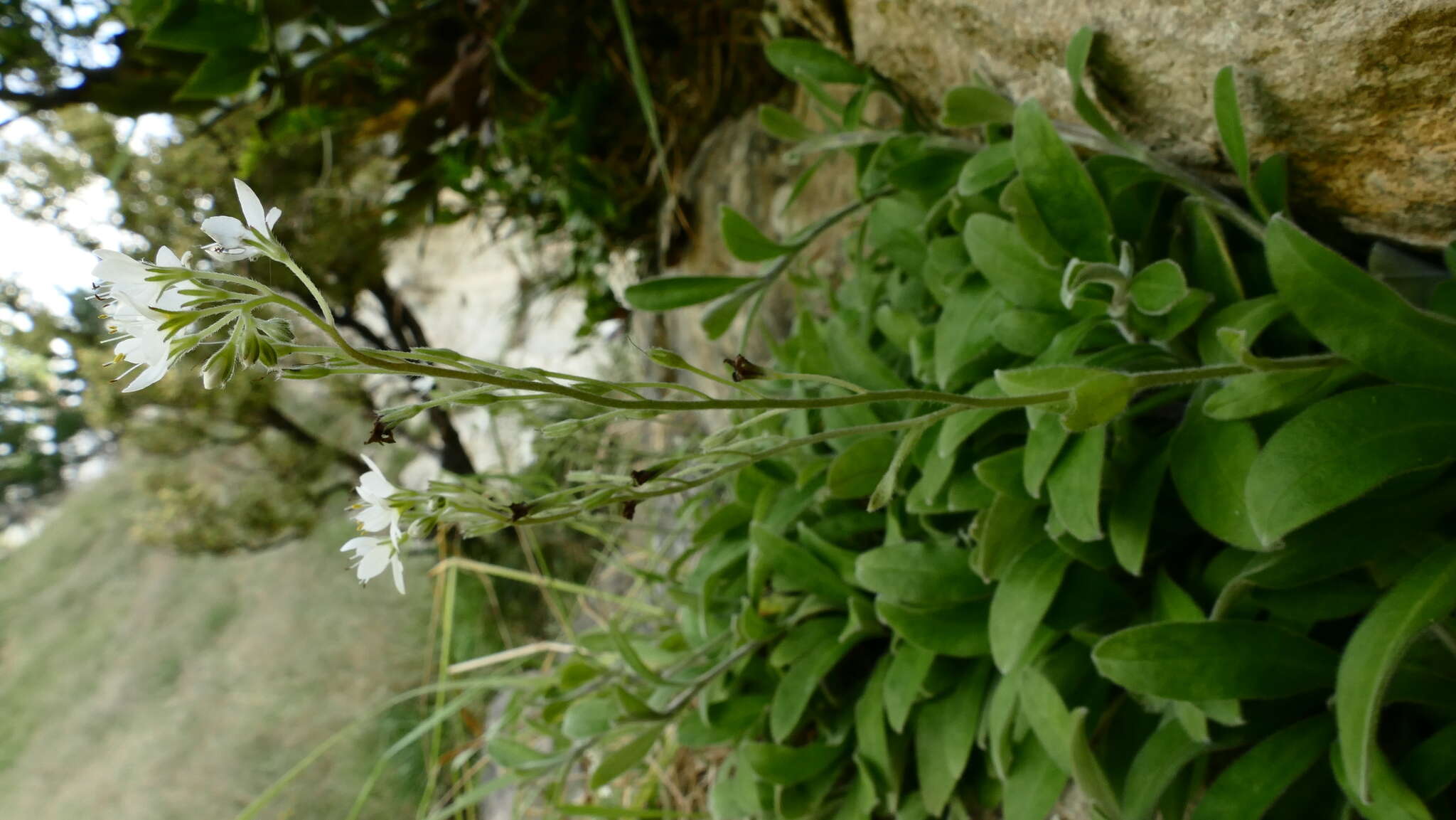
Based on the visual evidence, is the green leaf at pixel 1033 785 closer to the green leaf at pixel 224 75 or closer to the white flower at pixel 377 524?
the white flower at pixel 377 524

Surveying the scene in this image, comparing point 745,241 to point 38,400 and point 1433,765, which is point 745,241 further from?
point 38,400

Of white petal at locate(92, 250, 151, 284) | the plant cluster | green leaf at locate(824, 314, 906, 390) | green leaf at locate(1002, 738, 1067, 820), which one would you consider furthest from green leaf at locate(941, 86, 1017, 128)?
white petal at locate(92, 250, 151, 284)

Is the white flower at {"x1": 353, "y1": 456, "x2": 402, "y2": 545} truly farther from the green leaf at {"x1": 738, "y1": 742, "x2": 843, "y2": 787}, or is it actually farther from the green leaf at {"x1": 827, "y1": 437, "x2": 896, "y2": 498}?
the green leaf at {"x1": 738, "y1": 742, "x2": 843, "y2": 787}

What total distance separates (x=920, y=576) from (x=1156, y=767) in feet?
0.68

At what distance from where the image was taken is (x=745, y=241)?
90 cm

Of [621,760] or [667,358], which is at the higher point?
[667,358]

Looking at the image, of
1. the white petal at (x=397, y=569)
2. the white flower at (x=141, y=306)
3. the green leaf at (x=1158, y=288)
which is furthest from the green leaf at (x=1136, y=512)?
the white flower at (x=141, y=306)

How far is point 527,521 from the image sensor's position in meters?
0.38

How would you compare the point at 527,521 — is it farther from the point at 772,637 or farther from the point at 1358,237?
the point at 1358,237

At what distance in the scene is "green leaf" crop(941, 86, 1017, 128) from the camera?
75 cm

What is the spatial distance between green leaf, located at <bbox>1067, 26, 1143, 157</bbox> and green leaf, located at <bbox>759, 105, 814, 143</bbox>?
0.34 meters

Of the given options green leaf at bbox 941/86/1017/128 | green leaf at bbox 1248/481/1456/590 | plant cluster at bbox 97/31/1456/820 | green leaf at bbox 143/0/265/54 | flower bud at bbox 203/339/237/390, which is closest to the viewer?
flower bud at bbox 203/339/237/390

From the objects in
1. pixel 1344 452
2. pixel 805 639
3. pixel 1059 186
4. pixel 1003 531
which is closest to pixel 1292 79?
pixel 1059 186

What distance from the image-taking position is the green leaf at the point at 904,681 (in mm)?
735
